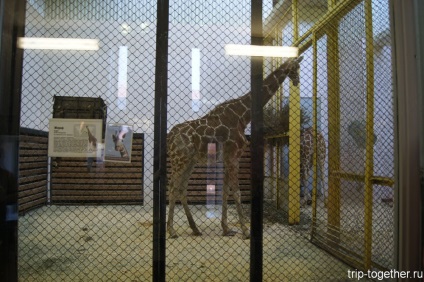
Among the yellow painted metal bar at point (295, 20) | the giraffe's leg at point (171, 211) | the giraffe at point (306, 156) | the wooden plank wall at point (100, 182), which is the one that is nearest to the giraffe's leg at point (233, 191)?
the giraffe's leg at point (171, 211)

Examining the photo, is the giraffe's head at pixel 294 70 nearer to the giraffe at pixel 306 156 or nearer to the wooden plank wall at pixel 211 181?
the giraffe at pixel 306 156

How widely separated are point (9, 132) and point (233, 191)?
6.41 feet

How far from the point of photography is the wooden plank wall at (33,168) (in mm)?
3471

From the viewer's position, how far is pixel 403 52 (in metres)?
1.87

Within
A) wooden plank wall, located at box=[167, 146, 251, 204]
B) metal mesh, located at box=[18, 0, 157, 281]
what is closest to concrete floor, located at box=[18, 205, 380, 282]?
metal mesh, located at box=[18, 0, 157, 281]

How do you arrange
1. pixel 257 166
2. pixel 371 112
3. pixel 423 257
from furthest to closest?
pixel 371 112, pixel 257 166, pixel 423 257

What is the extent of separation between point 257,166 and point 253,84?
1.97 feet

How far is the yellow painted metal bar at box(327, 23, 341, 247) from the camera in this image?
130 inches

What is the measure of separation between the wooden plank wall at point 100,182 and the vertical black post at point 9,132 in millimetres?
663

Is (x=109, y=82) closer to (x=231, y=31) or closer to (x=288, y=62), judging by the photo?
(x=231, y=31)

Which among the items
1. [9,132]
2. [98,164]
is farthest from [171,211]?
[9,132]

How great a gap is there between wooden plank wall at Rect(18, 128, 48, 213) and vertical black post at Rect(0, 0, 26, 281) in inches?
55.3

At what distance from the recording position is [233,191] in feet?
10.3

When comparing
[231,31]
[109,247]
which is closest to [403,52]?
[231,31]
